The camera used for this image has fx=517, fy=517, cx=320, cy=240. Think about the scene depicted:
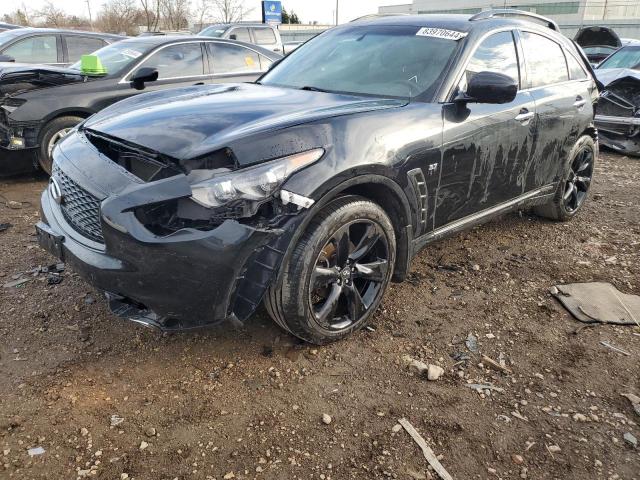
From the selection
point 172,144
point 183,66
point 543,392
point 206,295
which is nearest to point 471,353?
point 543,392

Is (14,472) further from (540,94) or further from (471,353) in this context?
(540,94)

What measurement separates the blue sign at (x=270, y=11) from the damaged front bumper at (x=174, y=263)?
30411mm

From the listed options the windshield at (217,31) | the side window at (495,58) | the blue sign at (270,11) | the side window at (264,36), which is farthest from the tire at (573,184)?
the blue sign at (270,11)

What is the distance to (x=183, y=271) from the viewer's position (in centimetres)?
221

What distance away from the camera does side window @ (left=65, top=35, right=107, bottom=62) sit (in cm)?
796

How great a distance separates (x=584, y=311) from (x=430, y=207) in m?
1.29

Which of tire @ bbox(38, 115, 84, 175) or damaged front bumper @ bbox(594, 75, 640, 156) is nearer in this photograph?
tire @ bbox(38, 115, 84, 175)

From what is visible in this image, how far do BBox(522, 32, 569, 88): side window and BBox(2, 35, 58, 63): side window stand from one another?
22.9ft

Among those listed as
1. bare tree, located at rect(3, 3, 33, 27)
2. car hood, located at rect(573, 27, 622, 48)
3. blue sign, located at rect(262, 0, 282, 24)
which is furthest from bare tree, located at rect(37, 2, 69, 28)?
car hood, located at rect(573, 27, 622, 48)

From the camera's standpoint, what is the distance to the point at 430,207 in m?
3.15

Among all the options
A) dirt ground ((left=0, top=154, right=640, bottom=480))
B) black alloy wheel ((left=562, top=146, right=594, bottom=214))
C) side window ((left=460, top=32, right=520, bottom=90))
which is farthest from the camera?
black alloy wheel ((left=562, top=146, right=594, bottom=214))

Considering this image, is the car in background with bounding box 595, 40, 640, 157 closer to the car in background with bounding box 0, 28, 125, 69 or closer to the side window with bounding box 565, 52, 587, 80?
the side window with bounding box 565, 52, 587, 80

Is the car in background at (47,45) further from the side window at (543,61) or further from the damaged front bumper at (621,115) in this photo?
the damaged front bumper at (621,115)

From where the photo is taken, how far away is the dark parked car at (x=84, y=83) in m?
5.23
